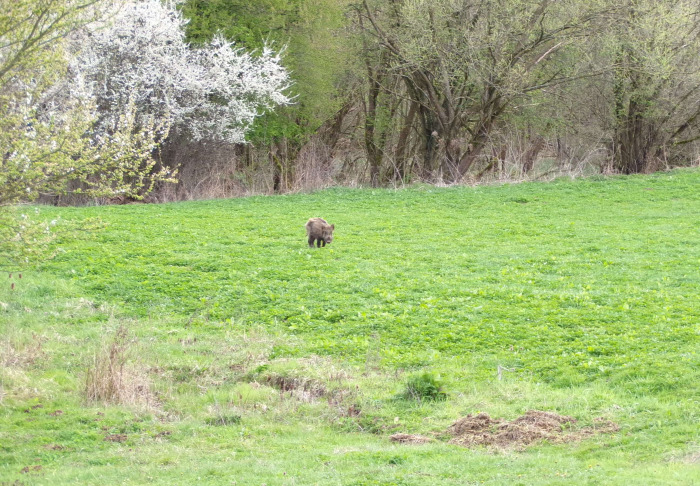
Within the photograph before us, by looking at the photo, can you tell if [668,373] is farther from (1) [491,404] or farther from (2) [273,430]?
(2) [273,430]

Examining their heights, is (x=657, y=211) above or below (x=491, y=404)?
above

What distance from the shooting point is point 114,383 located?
10914 mm

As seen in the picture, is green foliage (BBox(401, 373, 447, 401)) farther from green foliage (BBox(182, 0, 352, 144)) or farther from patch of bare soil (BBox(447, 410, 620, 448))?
green foliage (BBox(182, 0, 352, 144))

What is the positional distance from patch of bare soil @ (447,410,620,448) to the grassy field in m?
0.14

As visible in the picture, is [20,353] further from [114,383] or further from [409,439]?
[409,439]

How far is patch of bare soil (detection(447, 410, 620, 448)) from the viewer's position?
29.4ft

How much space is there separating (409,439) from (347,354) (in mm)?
3333

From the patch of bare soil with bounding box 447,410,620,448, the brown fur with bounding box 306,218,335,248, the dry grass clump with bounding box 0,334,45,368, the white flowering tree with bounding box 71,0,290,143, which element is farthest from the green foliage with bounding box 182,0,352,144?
the patch of bare soil with bounding box 447,410,620,448

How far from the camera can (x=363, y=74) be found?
115 ft

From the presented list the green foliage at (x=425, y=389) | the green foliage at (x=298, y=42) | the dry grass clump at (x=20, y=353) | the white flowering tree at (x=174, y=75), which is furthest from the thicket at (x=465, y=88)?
the green foliage at (x=425, y=389)

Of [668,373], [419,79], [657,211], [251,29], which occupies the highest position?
[251,29]

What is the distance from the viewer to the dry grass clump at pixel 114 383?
1085cm

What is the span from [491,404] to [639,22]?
23.3m

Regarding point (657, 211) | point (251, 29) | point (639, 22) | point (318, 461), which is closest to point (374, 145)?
point (251, 29)
